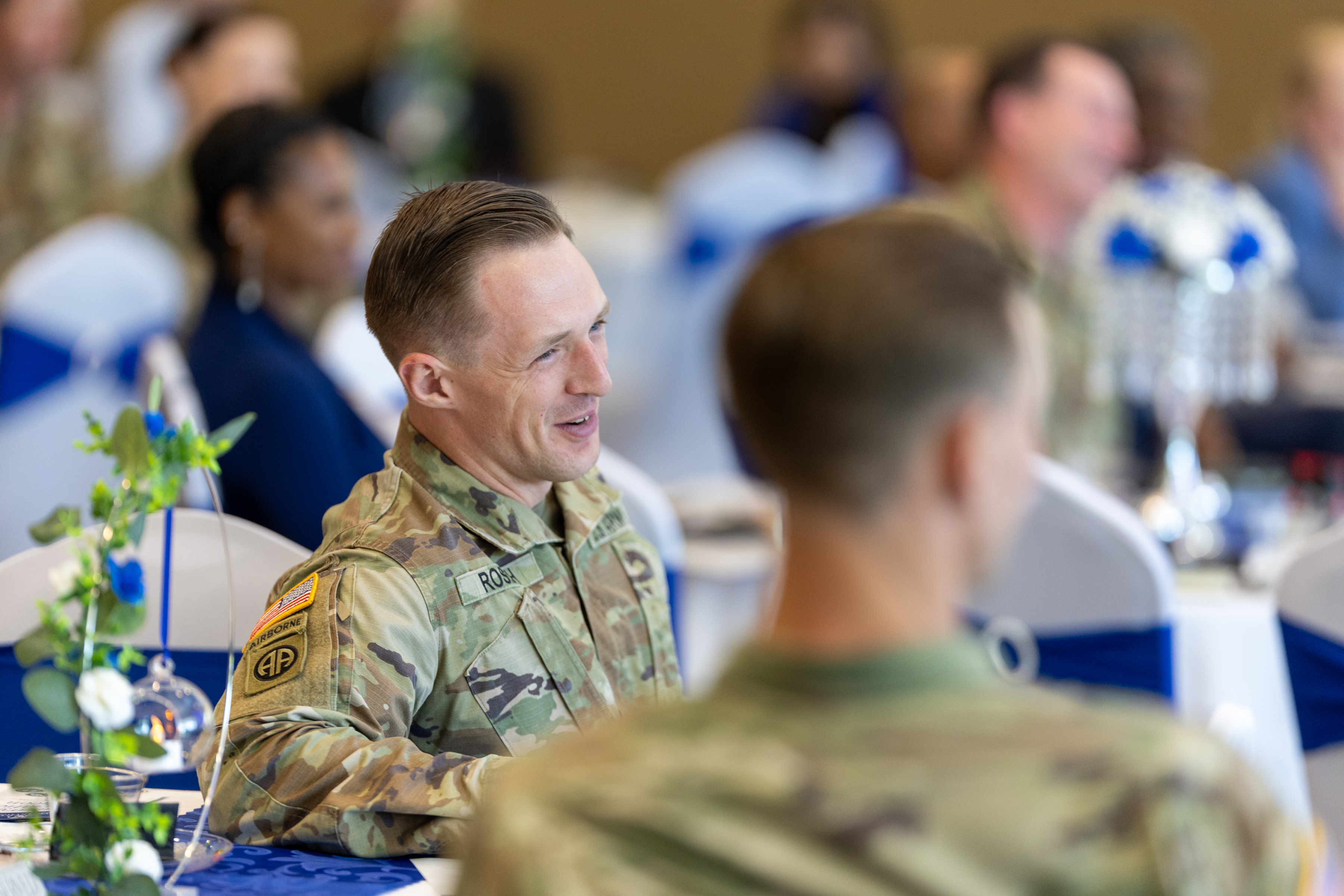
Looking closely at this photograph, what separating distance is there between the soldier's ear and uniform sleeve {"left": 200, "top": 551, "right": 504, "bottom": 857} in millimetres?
169

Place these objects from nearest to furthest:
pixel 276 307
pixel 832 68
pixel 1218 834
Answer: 1. pixel 1218 834
2. pixel 276 307
3. pixel 832 68

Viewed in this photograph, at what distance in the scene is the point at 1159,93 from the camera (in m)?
4.52

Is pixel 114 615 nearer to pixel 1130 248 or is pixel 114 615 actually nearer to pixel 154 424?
pixel 154 424

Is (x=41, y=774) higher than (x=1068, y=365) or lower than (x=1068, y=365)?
higher

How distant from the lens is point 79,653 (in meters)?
1.13

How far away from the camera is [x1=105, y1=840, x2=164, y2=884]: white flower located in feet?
3.58

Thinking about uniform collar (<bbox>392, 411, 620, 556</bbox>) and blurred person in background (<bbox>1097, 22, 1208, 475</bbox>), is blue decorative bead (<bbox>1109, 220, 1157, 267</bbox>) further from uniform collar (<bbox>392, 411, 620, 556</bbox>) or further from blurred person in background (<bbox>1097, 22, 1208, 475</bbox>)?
uniform collar (<bbox>392, 411, 620, 556</bbox>)

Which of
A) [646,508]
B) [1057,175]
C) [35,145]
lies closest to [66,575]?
[646,508]

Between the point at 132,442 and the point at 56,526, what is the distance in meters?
0.11

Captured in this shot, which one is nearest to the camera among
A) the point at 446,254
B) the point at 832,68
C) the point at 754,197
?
the point at 446,254

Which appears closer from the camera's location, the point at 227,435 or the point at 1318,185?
the point at 227,435

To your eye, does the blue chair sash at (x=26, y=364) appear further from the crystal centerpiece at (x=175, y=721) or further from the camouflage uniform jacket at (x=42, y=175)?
the crystal centerpiece at (x=175, y=721)

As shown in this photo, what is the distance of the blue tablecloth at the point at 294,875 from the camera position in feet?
3.87

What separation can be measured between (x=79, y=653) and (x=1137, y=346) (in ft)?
7.53
